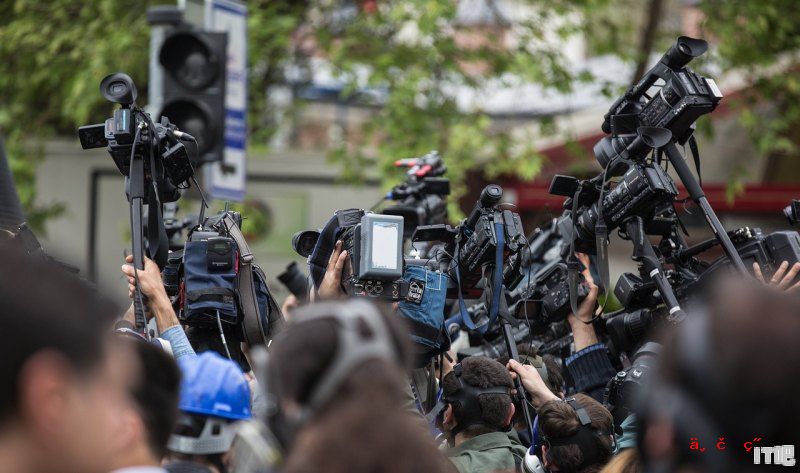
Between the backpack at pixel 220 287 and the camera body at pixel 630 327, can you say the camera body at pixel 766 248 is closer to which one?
the camera body at pixel 630 327

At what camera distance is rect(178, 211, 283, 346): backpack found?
451 centimetres

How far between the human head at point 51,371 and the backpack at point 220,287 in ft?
7.98

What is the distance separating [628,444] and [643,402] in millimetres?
1894

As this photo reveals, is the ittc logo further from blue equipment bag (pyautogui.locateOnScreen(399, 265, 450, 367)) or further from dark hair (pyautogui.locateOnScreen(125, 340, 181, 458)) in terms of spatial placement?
blue equipment bag (pyautogui.locateOnScreen(399, 265, 450, 367))

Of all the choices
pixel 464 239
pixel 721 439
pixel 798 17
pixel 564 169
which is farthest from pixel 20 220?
pixel 564 169

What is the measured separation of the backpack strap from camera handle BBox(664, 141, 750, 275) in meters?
1.87

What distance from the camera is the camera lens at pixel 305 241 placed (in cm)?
505

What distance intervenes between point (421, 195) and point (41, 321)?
489 cm

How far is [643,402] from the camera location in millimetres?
1964

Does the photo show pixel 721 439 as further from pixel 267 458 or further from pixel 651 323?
pixel 651 323

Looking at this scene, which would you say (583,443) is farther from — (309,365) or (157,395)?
(309,365)

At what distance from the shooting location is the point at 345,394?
2008 millimetres

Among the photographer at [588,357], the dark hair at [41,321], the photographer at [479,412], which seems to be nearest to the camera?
the dark hair at [41,321]

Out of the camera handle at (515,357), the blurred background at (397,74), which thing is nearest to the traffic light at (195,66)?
the blurred background at (397,74)
